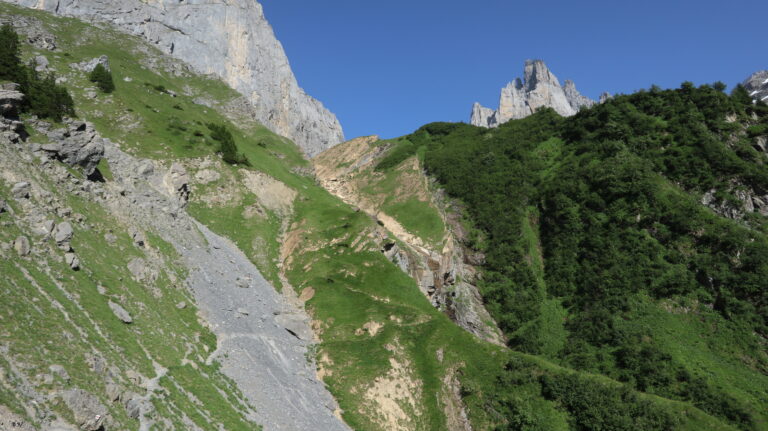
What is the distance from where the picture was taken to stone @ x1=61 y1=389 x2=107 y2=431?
15820 millimetres

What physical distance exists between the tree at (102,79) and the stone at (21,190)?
53.9 m

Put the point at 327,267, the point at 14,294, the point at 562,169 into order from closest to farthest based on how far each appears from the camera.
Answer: the point at 14,294, the point at 327,267, the point at 562,169

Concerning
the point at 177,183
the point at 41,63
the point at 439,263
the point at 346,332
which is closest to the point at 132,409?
the point at 346,332

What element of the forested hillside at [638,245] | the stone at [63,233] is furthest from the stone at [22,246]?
the forested hillside at [638,245]

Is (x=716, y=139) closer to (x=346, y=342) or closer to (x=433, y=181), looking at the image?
(x=433, y=181)

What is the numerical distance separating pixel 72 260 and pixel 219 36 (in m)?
159

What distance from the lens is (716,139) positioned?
64312 millimetres

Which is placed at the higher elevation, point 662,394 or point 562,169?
point 562,169

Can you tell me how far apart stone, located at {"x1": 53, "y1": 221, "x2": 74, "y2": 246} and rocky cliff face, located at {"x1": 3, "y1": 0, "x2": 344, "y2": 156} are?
123m

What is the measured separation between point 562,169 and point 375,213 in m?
36.3

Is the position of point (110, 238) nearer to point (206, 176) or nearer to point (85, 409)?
point (85, 409)

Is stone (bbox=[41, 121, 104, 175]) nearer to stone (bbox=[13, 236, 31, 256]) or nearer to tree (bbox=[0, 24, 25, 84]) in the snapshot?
tree (bbox=[0, 24, 25, 84])

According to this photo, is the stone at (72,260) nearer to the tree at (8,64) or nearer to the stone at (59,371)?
the stone at (59,371)

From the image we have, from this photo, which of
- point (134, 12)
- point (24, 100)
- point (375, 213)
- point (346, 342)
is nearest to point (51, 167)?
point (24, 100)
